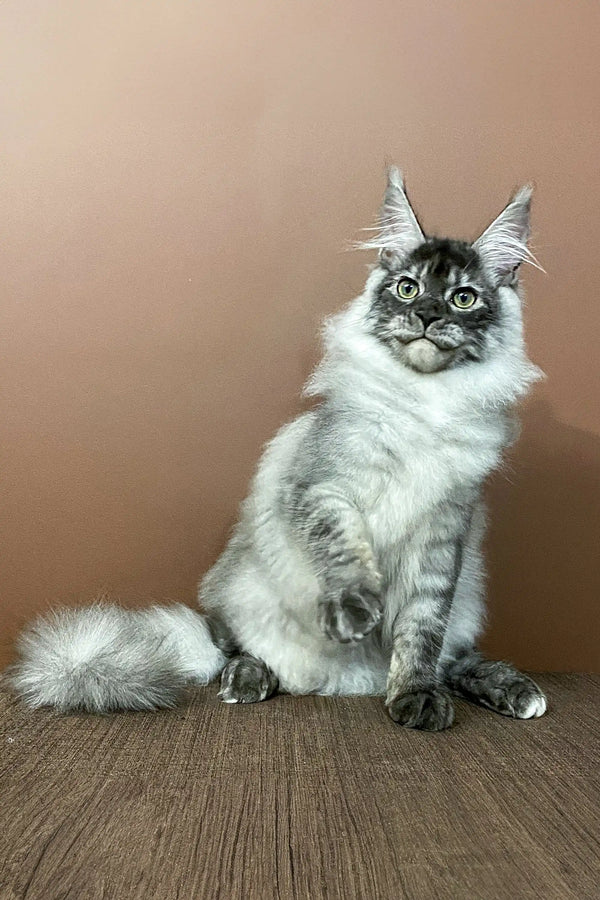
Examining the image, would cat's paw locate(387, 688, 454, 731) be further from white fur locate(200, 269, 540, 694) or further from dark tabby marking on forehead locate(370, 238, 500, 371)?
dark tabby marking on forehead locate(370, 238, 500, 371)

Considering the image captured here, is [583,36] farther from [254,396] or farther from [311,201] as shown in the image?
[254,396]

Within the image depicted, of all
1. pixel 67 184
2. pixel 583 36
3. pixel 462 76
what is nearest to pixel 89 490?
pixel 67 184

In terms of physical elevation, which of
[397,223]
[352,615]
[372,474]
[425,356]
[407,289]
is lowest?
[352,615]

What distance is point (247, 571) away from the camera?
5.68ft

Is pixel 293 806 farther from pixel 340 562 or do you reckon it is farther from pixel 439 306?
pixel 439 306

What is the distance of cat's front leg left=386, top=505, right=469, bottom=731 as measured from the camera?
4.98ft

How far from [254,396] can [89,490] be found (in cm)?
46

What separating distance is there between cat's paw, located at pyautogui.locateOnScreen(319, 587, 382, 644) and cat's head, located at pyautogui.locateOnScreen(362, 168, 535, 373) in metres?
0.47

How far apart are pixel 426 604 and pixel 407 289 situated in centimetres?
62

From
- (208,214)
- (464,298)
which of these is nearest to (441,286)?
(464,298)

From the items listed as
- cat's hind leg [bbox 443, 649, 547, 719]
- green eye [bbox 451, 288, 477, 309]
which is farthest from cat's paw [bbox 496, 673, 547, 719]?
green eye [bbox 451, 288, 477, 309]

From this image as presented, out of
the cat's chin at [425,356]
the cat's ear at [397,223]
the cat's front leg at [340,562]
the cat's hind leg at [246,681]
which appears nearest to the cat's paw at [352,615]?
the cat's front leg at [340,562]

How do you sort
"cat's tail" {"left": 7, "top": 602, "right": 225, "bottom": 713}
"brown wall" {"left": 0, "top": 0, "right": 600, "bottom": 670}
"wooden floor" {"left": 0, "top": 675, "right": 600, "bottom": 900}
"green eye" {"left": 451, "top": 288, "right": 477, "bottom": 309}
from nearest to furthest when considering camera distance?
"wooden floor" {"left": 0, "top": 675, "right": 600, "bottom": 900}
"cat's tail" {"left": 7, "top": 602, "right": 225, "bottom": 713}
"green eye" {"left": 451, "top": 288, "right": 477, "bottom": 309}
"brown wall" {"left": 0, "top": 0, "right": 600, "bottom": 670}

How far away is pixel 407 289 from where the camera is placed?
1583 mm
